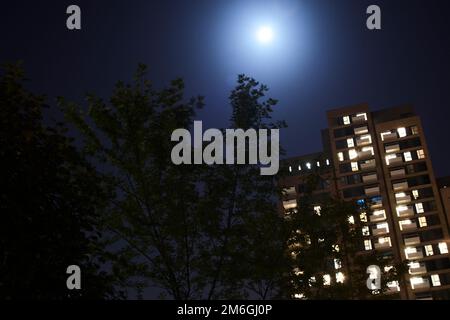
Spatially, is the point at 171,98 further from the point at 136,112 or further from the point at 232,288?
the point at 232,288

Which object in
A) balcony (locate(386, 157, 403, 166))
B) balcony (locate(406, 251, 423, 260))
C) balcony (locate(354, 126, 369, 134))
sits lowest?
balcony (locate(406, 251, 423, 260))

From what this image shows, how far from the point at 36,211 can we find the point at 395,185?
8081 centimetres

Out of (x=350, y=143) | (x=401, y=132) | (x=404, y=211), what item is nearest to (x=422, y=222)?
(x=404, y=211)

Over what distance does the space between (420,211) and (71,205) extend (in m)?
76.9

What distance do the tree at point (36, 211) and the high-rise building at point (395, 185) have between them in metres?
63.9

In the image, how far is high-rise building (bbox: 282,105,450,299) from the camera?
74688mm

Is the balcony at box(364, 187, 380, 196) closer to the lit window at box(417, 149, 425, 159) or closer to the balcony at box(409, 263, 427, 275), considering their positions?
the lit window at box(417, 149, 425, 159)

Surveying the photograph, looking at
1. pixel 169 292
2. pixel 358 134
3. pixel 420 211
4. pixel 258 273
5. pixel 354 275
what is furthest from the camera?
pixel 358 134

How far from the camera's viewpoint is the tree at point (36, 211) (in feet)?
32.5

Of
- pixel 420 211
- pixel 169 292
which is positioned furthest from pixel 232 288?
pixel 420 211

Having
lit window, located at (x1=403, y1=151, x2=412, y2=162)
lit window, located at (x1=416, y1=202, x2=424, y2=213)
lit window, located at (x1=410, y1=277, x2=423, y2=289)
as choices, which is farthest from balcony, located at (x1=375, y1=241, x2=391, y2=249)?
lit window, located at (x1=403, y1=151, x2=412, y2=162)

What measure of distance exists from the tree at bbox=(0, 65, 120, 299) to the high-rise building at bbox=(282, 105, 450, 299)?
210 feet

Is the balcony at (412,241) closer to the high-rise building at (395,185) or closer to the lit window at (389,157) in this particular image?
the high-rise building at (395,185)

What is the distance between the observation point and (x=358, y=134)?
89.2 meters
